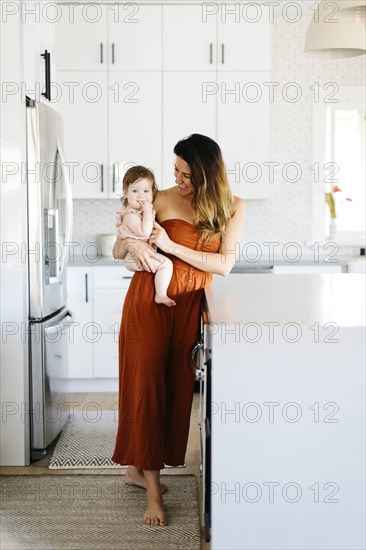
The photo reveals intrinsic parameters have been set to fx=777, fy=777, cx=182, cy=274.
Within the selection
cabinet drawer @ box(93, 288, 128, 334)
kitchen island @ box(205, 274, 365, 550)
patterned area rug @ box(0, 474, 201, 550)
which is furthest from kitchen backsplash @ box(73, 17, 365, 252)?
kitchen island @ box(205, 274, 365, 550)

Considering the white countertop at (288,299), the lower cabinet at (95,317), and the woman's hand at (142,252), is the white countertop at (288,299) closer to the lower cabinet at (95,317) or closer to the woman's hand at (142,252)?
the woman's hand at (142,252)

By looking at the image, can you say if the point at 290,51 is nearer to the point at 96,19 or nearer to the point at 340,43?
the point at 96,19

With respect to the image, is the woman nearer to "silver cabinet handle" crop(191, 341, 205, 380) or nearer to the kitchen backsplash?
"silver cabinet handle" crop(191, 341, 205, 380)

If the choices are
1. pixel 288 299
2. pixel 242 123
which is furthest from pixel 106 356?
pixel 288 299

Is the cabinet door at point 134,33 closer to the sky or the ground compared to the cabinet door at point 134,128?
closer to the sky

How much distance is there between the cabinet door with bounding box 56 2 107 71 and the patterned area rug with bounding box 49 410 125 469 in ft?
7.74

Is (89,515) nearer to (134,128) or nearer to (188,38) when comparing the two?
(134,128)

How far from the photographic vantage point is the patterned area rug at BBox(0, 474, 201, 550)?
2865 mm

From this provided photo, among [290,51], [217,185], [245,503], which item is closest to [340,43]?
[217,185]

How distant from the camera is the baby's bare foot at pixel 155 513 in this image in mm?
3013

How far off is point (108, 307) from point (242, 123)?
5.16 ft

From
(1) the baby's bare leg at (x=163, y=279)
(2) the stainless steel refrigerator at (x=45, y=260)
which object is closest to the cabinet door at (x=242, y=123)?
(2) the stainless steel refrigerator at (x=45, y=260)

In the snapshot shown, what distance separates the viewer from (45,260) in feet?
12.4

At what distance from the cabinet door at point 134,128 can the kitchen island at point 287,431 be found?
3.24 meters
